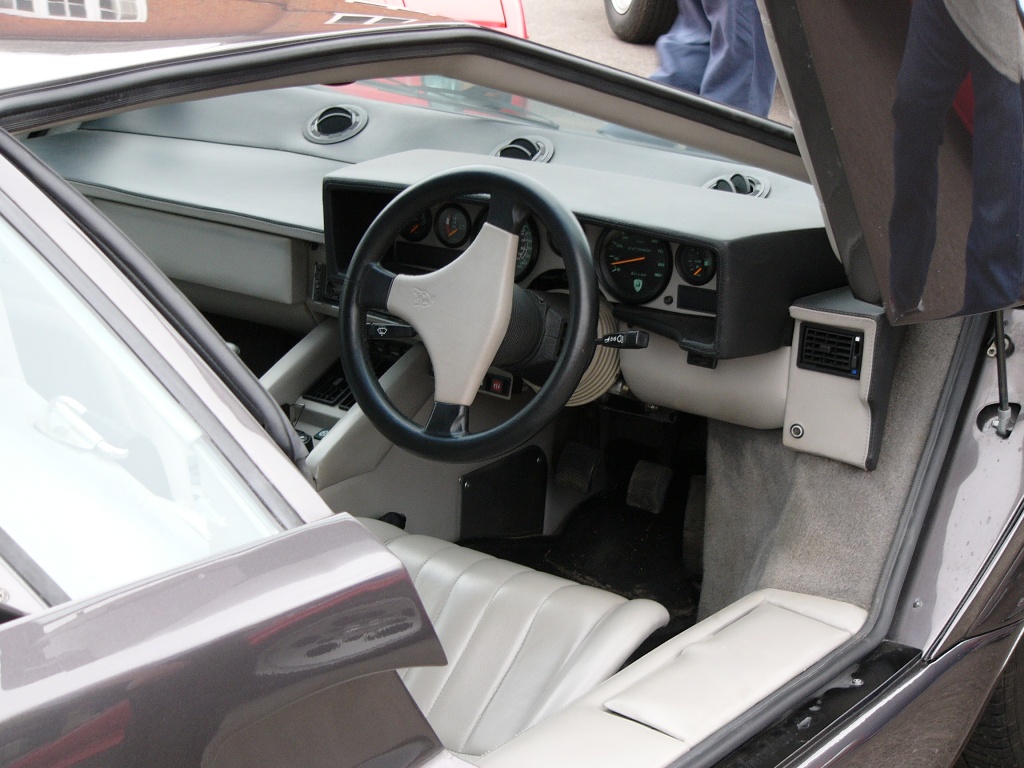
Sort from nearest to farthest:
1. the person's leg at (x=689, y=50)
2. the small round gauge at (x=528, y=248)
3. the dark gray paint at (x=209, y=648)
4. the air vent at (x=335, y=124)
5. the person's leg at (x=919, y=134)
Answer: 1. the dark gray paint at (x=209, y=648)
2. the person's leg at (x=919, y=134)
3. the small round gauge at (x=528, y=248)
4. the air vent at (x=335, y=124)
5. the person's leg at (x=689, y=50)

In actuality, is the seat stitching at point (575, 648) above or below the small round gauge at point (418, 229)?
below

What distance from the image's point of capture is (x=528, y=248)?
1.88m

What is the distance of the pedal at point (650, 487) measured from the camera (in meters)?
2.32

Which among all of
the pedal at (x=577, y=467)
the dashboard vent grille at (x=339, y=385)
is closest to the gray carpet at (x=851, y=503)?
the pedal at (x=577, y=467)

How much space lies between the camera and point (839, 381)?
5.23ft

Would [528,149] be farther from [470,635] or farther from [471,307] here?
[470,635]

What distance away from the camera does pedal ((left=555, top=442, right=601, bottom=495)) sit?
2377 mm

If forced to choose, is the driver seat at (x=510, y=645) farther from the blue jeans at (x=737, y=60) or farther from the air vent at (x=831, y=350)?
the blue jeans at (x=737, y=60)

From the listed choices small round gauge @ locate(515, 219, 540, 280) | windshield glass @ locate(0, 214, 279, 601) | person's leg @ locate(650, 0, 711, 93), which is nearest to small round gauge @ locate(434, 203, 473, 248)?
small round gauge @ locate(515, 219, 540, 280)

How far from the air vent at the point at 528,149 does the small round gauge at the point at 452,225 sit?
0.45m

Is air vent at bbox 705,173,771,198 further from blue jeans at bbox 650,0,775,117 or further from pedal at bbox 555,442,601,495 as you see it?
blue jeans at bbox 650,0,775,117

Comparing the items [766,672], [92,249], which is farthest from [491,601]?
[92,249]

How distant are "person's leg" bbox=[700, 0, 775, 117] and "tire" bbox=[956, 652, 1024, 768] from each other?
2.61m

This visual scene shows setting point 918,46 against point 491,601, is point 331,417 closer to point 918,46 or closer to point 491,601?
point 491,601
